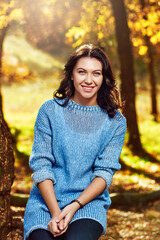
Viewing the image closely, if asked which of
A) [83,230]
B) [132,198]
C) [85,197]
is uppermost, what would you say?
[85,197]

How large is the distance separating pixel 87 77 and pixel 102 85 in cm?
26

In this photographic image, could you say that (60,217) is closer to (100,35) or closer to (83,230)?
(83,230)

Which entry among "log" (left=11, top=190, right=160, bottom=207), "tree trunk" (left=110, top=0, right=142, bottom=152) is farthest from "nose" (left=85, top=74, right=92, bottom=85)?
"tree trunk" (left=110, top=0, right=142, bottom=152)

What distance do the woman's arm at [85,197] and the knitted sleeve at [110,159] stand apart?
6 centimetres

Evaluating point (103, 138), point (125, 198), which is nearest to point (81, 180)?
point (103, 138)

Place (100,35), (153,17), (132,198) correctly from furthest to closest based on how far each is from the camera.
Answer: (100,35) → (153,17) → (132,198)

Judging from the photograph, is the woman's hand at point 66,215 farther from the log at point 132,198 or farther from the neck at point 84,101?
the log at point 132,198

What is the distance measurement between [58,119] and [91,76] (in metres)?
0.45

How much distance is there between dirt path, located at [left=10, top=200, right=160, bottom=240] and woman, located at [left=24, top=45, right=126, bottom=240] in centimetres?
81

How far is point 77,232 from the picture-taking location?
2.31m

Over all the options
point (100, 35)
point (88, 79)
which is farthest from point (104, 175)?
point (100, 35)

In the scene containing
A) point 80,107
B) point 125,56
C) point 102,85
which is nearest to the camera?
point 80,107

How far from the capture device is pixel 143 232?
409cm

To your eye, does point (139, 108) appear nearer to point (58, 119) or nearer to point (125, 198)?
point (125, 198)
